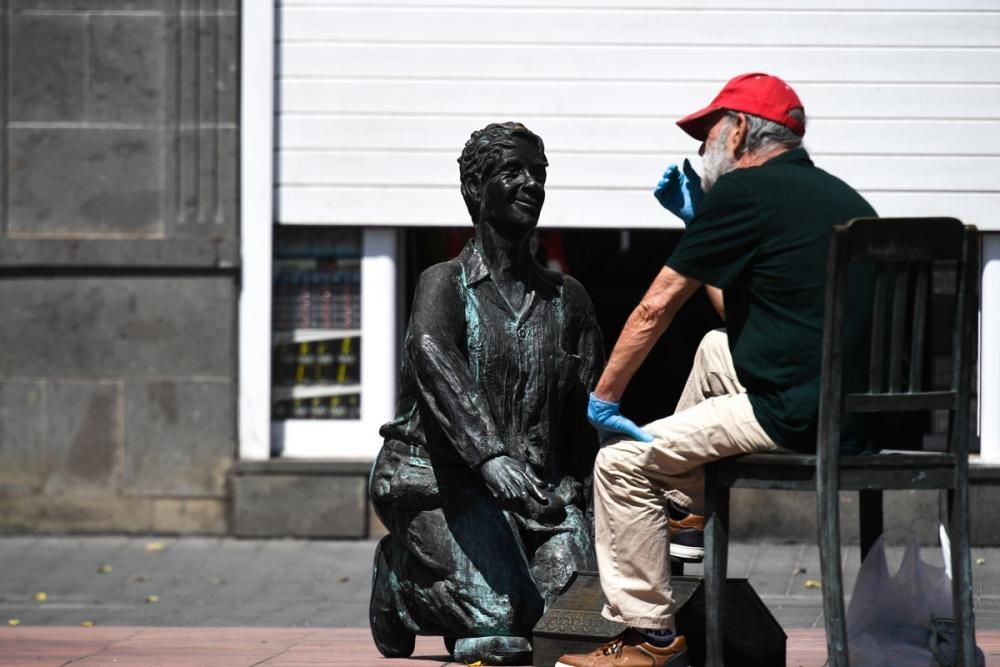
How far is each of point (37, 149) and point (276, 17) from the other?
5.09ft

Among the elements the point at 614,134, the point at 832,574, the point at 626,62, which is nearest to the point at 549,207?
the point at 614,134

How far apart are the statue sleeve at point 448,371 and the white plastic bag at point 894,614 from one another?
3.45ft

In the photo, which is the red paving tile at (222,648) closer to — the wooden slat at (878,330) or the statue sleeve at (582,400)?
the statue sleeve at (582,400)

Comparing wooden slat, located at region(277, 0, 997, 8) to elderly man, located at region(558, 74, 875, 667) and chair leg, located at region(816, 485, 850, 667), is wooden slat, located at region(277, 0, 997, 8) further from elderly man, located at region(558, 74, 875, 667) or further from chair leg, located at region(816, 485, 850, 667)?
chair leg, located at region(816, 485, 850, 667)

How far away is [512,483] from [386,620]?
857 millimetres

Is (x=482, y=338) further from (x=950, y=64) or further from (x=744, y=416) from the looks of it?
(x=950, y=64)

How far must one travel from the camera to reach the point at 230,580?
8.66 m

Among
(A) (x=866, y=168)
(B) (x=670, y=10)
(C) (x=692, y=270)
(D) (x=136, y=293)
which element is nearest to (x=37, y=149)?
(D) (x=136, y=293)

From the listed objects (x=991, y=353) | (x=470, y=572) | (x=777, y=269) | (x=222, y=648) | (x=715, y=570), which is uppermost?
(x=777, y=269)

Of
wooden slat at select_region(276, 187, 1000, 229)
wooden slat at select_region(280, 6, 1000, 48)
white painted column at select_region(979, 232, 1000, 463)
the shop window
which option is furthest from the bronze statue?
white painted column at select_region(979, 232, 1000, 463)

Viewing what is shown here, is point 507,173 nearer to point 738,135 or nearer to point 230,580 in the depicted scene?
point 738,135

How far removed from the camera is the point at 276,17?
9.74m

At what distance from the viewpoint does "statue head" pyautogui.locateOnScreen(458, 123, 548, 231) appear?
198 inches

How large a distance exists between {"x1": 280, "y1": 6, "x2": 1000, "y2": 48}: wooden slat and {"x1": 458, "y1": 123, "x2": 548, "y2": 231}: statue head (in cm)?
471
